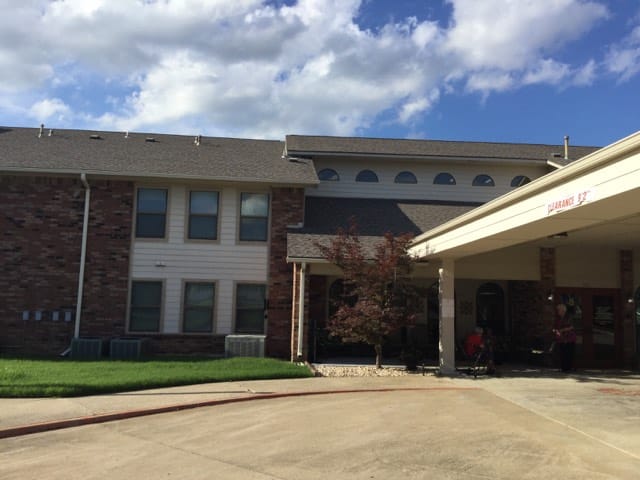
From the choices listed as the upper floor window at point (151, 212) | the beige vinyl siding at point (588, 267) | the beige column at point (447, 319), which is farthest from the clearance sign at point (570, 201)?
the upper floor window at point (151, 212)

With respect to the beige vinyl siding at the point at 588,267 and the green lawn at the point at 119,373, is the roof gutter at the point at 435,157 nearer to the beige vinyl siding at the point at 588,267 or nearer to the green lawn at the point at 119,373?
the beige vinyl siding at the point at 588,267

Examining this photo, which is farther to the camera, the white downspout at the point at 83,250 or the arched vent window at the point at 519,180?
the arched vent window at the point at 519,180

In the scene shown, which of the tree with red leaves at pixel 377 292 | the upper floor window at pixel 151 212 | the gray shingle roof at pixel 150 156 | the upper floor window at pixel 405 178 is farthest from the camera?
the upper floor window at pixel 405 178

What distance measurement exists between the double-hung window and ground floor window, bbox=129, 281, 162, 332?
751 millimetres

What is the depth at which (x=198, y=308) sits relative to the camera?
1644cm

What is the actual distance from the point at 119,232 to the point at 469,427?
11.7 m

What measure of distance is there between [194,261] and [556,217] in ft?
35.6

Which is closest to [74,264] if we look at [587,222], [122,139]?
[122,139]

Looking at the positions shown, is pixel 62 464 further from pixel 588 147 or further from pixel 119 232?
pixel 588 147

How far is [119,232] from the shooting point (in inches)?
647

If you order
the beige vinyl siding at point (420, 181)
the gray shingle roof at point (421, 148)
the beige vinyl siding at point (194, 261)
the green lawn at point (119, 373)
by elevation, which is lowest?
the green lawn at point (119, 373)

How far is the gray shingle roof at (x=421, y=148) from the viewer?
18.8 metres

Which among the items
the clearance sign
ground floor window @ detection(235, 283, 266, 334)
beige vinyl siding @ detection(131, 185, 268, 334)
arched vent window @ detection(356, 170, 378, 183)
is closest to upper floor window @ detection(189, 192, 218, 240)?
beige vinyl siding @ detection(131, 185, 268, 334)

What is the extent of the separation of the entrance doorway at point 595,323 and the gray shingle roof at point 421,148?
17.1 feet
